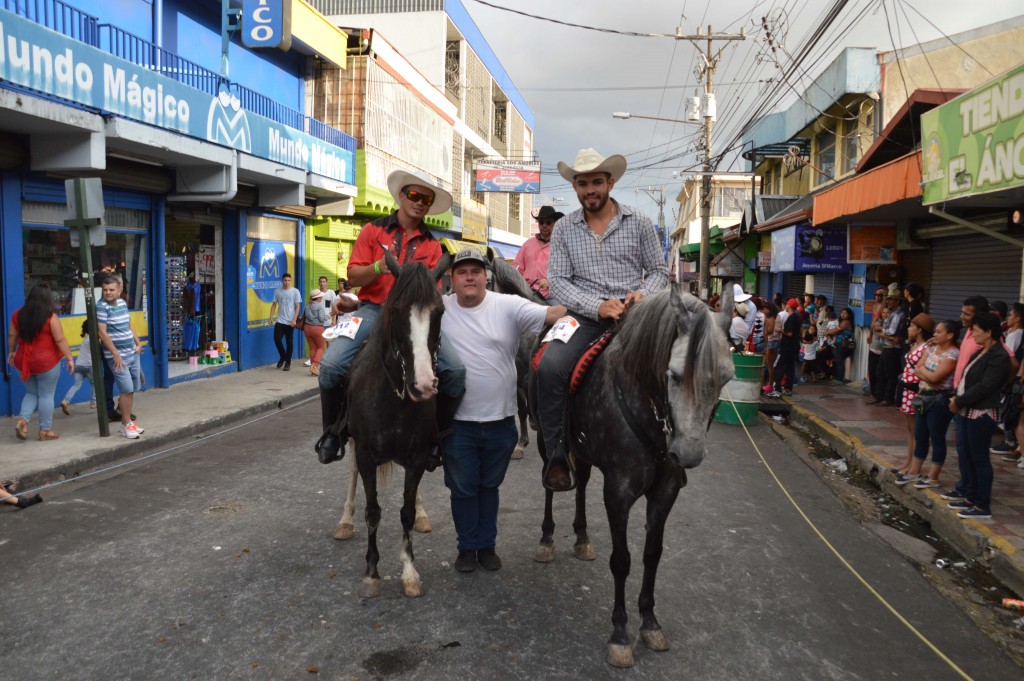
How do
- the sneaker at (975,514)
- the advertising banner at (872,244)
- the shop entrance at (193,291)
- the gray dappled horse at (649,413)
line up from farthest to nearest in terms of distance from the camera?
the shop entrance at (193,291) → the advertising banner at (872,244) → the sneaker at (975,514) → the gray dappled horse at (649,413)

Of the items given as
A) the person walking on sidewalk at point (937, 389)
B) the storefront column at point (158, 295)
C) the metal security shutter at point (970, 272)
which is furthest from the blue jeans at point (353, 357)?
the metal security shutter at point (970, 272)

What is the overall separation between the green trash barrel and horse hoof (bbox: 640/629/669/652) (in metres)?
7.25

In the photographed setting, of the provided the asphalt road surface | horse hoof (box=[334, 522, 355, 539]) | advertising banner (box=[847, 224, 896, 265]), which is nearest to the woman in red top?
the asphalt road surface

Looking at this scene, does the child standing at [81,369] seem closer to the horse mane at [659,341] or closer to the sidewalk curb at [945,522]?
the horse mane at [659,341]

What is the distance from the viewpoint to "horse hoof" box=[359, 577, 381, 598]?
14.2 feet

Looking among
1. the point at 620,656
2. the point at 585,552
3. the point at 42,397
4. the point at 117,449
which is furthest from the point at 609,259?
the point at 42,397

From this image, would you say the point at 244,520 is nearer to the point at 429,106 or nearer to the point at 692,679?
the point at 692,679

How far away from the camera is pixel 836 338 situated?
15.4m

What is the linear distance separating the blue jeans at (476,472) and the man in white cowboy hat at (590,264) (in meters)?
0.35

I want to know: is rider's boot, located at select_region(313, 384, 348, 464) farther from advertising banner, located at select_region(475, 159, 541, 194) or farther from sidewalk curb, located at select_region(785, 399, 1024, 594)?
advertising banner, located at select_region(475, 159, 541, 194)

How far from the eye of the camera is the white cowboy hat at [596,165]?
444 cm

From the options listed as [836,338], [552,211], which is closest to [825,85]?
[836,338]

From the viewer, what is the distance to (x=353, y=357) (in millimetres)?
4828

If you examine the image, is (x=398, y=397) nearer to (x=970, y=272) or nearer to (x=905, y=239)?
(x=970, y=272)
